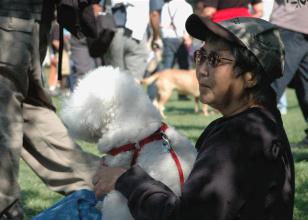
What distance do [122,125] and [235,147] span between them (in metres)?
0.83

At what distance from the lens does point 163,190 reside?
7.77 ft

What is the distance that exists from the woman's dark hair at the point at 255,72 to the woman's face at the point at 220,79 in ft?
0.05

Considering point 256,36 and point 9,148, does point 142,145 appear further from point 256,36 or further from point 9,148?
point 9,148

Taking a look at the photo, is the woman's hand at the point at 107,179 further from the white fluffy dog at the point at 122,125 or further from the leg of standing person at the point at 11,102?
the leg of standing person at the point at 11,102

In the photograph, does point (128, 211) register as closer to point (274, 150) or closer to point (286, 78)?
point (274, 150)

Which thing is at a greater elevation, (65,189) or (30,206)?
(65,189)

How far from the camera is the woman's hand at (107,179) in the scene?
2.59m

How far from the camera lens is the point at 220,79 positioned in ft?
7.84

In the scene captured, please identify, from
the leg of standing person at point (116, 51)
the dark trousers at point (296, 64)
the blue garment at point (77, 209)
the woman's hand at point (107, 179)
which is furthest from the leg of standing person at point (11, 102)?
the leg of standing person at point (116, 51)

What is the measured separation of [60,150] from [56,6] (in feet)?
2.77

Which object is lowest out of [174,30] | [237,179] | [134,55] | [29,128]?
[174,30]

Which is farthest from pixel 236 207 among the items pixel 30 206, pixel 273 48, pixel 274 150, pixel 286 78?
pixel 286 78

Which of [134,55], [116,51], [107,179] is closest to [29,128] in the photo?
[107,179]

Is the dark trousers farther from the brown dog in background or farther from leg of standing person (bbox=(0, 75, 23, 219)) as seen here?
the brown dog in background
